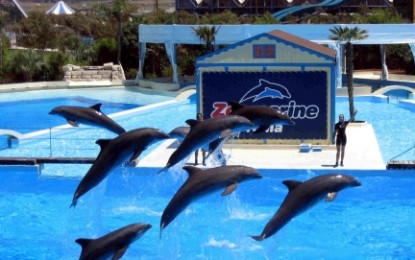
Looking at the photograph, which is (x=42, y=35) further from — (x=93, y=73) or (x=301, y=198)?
(x=301, y=198)

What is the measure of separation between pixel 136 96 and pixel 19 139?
14.3m

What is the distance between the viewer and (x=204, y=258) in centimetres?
1208

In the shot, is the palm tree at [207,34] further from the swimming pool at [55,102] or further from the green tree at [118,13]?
the green tree at [118,13]

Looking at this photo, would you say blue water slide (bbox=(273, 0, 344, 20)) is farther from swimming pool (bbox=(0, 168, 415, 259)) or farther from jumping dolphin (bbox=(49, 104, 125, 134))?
jumping dolphin (bbox=(49, 104, 125, 134))

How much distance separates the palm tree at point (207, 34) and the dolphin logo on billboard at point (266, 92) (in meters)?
13.8

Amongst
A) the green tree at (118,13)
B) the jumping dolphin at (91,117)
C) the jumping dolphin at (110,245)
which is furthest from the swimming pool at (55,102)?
the jumping dolphin at (110,245)

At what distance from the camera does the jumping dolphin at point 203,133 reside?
8188 millimetres

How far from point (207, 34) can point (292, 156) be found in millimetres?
15556

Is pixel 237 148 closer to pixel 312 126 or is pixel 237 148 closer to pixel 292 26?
pixel 312 126

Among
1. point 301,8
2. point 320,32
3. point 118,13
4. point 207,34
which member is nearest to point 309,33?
point 320,32

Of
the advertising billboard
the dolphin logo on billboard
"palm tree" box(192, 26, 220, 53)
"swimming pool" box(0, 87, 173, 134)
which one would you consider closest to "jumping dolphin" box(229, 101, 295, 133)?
the advertising billboard

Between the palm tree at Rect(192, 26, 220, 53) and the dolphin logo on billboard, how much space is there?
543 inches

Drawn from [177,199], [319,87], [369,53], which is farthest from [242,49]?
[369,53]

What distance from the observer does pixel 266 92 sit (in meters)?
19.5
